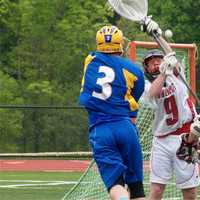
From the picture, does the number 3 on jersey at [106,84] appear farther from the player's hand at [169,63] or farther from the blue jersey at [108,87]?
the player's hand at [169,63]

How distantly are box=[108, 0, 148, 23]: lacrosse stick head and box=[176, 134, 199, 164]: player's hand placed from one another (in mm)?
1255

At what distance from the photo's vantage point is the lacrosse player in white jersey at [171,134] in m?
7.85

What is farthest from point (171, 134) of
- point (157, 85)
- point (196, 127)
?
point (157, 85)

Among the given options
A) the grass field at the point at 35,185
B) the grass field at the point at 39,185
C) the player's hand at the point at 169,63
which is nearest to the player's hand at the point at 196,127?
the player's hand at the point at 169,63

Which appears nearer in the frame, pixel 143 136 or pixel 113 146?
pixel 113 146

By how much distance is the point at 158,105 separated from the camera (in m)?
7.90

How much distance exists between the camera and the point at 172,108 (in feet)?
26.0

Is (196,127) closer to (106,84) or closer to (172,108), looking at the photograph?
(172,108)

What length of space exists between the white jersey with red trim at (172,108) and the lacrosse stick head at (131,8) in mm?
749

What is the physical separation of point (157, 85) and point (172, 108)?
56 centimetres

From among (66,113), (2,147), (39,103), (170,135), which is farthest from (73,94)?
(170,135)

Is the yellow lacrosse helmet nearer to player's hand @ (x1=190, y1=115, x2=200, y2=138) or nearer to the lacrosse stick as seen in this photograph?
the lacrosse stick

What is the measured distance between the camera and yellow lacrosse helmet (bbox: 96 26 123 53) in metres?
7.02

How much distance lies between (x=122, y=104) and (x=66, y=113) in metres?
10.9
